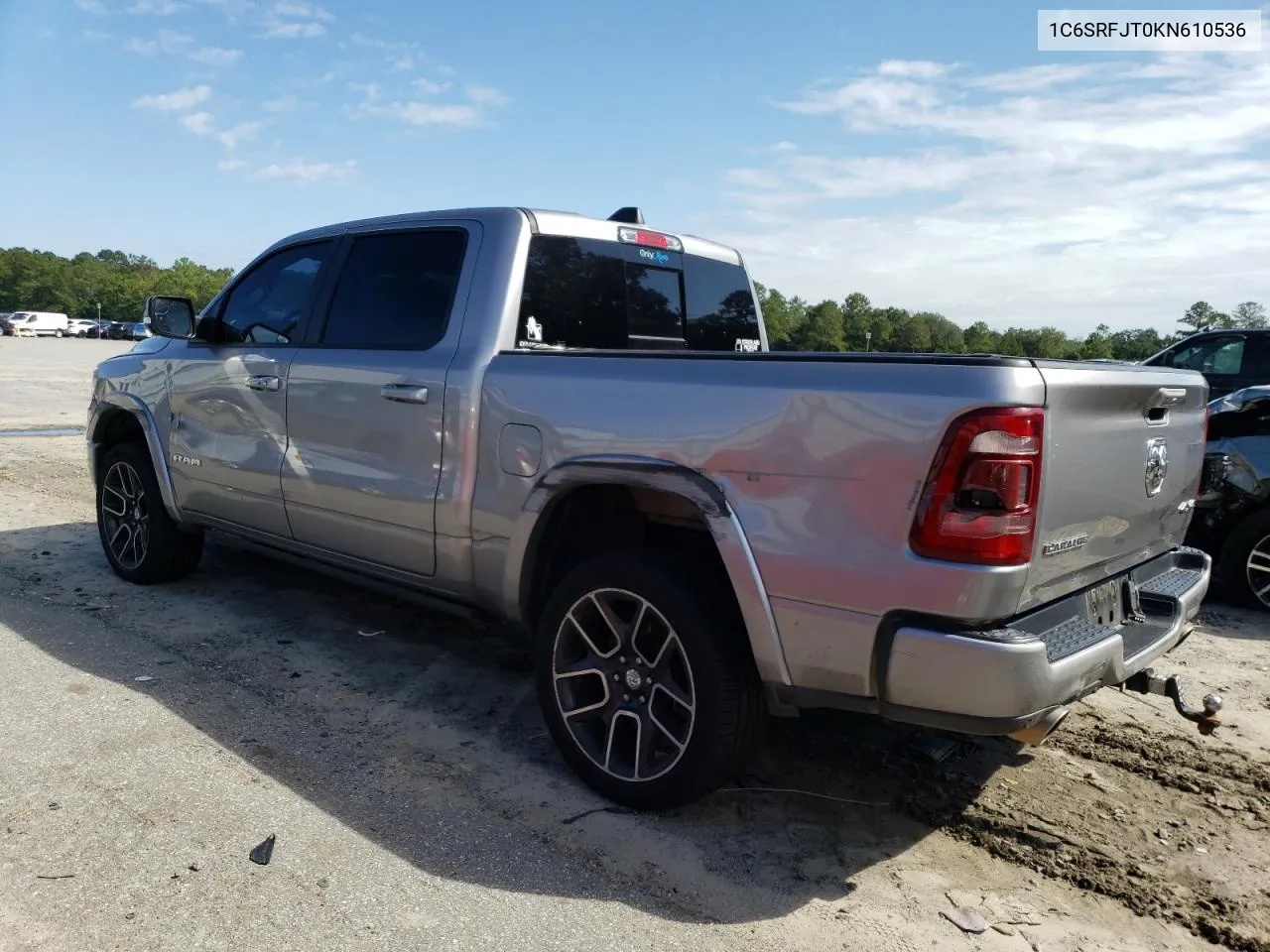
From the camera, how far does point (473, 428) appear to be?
358cm

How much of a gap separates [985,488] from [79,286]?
12616 centimetres

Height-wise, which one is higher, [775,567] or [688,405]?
[688,405]

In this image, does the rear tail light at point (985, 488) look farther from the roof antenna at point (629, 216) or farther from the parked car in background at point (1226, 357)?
the parked car in background at point (1226, 357)

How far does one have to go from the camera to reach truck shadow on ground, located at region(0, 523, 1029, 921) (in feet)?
9.44

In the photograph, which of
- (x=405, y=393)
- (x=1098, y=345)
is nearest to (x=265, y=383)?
(x=405, y=393)

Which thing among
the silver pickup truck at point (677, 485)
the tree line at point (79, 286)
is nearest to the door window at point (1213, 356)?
the silver pickup truck at point (677, 485)

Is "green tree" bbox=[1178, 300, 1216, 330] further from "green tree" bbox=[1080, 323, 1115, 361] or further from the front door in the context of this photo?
the front door

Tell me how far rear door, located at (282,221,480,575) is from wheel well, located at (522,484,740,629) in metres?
0.50

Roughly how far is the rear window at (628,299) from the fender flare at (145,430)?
8.75 feet

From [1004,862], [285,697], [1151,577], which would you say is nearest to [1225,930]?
[1004,862]

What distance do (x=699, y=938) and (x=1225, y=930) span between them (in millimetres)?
1445

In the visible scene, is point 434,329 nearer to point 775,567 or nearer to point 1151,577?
point 775,567

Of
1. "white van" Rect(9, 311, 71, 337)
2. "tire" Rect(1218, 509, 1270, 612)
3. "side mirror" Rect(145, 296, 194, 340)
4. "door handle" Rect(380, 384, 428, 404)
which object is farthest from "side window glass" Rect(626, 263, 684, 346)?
"white van" Rect(9, 311, 71, 337)

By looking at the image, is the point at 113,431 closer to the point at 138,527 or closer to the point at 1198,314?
the point at 138,527
